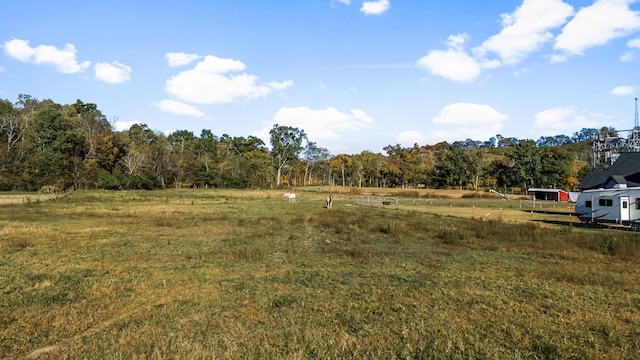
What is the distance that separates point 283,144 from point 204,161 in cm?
2694

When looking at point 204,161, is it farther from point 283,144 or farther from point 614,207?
point 614,207

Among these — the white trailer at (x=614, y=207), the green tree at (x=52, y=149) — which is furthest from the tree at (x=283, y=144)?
the white trailer at (x=614, y=207)

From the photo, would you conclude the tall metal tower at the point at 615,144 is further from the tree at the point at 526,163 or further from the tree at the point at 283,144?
the tree at the point at 283,144

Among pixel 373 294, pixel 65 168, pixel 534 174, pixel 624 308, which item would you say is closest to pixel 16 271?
pixel 373 294

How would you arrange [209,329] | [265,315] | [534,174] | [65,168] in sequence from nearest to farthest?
[209,329] < [265,315] < [65,168] < [534,174]

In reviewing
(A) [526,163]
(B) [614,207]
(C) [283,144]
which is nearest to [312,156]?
(C) [283,144]

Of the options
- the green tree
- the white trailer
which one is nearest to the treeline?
the green tree

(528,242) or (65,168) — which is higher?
(65,168)

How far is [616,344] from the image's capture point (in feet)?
21.3

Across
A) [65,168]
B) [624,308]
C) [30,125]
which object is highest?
[30,125]

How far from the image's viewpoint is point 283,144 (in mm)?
111812

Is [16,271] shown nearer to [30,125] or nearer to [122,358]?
[122,358]

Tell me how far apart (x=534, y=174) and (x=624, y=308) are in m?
84.3

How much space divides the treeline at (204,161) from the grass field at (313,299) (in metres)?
61.6
